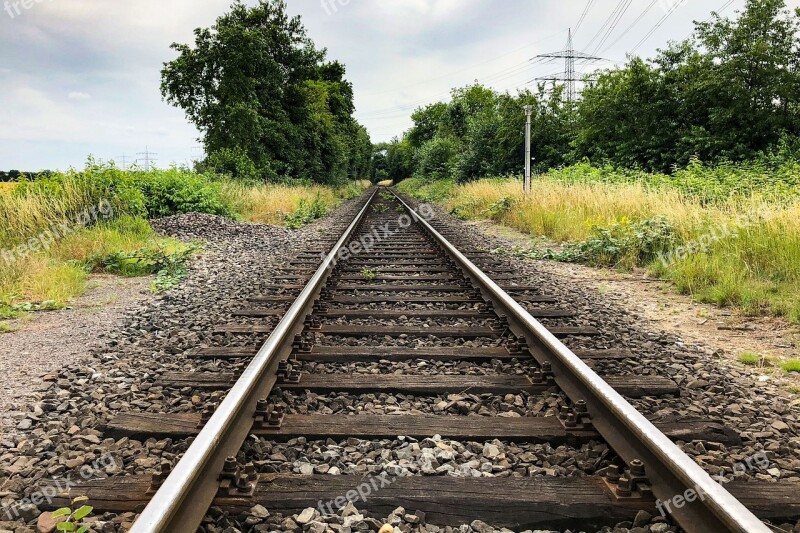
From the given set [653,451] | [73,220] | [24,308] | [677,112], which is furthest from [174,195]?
[677,112]

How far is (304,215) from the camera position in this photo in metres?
16.2

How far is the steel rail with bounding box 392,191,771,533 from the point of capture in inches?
67.9

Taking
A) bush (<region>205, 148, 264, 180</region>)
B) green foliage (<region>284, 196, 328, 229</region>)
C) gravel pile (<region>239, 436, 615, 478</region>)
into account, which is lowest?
gravel pile (<region>239, 436, 615, 478</region>)

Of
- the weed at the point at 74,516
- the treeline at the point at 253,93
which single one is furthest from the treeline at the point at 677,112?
the weed at the point at 74,516

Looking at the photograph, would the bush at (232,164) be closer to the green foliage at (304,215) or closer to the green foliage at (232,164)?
the green foliage at (232,164)

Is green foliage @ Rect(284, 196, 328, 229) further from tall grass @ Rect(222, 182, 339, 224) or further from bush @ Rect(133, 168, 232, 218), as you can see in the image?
bush @ Rect(133, 168, 232, 218)

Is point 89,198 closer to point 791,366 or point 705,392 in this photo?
point 705,392

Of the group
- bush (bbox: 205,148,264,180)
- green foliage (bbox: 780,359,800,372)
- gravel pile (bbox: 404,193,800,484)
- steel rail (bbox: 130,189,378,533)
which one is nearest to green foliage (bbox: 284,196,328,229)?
bush (bbox: 205,148,264,180)

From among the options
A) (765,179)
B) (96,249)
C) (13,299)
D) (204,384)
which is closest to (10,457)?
(204,384)

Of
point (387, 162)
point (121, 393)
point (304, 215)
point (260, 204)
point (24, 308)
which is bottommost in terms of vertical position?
point (121, 393)

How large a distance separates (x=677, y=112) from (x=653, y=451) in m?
23.7

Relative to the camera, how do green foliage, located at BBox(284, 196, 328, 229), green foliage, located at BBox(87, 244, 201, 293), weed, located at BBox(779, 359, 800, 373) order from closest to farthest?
weed, located at BBox(779, 359, 800, 373), green foliage, located at BBox(87, 244, 201, 293), green foliage, located at BBox(284, 196, 328, 229)

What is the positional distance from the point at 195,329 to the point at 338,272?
2.54 metres

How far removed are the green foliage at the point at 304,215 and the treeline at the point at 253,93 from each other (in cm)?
440
